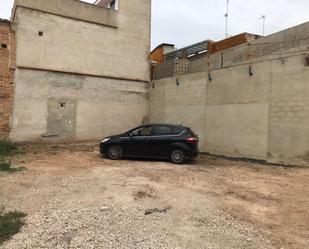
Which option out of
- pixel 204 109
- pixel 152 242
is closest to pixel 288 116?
pixel 204 109

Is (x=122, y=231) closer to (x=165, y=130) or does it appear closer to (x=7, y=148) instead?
(x=165, y=130)

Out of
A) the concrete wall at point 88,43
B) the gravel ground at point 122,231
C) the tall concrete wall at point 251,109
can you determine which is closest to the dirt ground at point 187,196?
the gravel ground at point 122,231

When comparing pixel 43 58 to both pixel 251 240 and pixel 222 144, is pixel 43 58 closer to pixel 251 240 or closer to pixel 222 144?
pixel 222 144

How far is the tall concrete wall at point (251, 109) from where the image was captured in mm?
11500

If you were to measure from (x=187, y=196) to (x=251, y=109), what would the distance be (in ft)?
22.2

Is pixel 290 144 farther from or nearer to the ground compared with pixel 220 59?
nearer to the ground

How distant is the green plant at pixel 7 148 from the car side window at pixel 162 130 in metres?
5.67

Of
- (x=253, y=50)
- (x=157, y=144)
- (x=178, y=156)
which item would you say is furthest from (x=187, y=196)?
(x=253, y=50)

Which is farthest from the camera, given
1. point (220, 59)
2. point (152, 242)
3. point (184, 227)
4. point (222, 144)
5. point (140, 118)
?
point (140, 118)

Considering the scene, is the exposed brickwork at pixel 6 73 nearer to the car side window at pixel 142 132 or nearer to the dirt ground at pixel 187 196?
the dirt ground at pixel 187 196

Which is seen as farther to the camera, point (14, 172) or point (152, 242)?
point (14, 172)

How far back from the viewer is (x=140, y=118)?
19.5 m

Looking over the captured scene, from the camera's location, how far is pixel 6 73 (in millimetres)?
15672

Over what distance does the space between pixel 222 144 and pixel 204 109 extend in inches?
73.6
